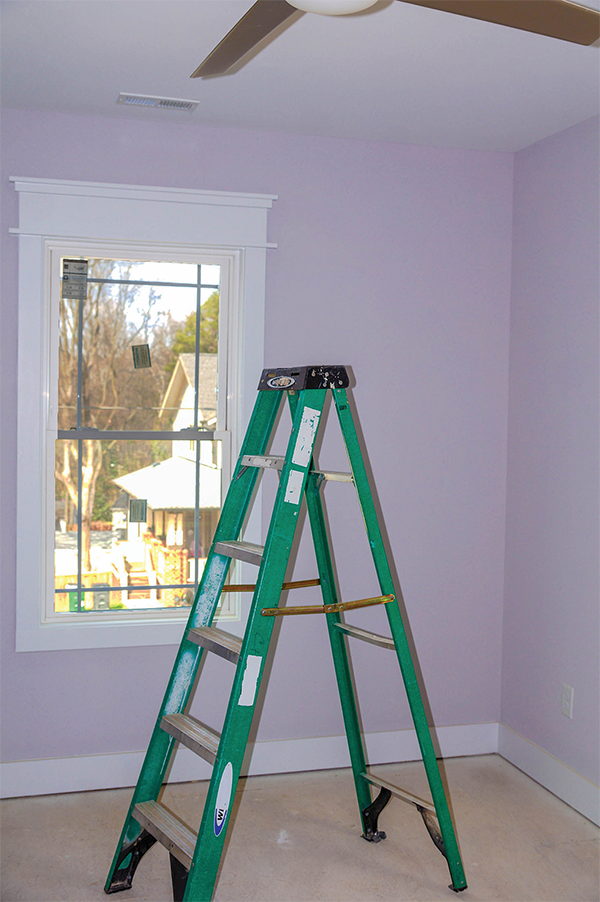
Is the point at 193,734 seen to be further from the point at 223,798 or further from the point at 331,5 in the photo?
the point at 331,5

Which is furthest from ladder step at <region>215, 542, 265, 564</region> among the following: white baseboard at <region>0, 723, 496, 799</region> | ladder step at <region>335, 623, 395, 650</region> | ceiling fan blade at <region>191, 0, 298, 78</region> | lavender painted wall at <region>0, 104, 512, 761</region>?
ceiling fan blade at <region>191, 0, 298, 78</region>

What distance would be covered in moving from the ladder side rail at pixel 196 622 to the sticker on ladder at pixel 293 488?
1.04 ft

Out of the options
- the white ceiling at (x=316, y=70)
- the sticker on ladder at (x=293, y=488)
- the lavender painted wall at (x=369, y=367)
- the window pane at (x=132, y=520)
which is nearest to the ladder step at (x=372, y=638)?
the sticker on ladder at (x=293, y=488)

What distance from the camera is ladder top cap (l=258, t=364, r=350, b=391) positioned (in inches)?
91.6

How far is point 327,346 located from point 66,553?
4.66 feet

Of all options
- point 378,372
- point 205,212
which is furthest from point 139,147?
point 378,372

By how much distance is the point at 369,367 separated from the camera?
3381 millimetres

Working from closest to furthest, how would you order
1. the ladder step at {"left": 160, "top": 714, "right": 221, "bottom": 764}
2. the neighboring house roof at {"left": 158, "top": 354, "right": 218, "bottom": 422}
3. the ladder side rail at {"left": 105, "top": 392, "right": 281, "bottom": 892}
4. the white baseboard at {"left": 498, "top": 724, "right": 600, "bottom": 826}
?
the ladder step at {"left": 160, "top": 714, "right": 221, "bottom": 764}
the ladder side rail at {"left": 105, "top": 392, "right": 281, "bottom": 892}
the white baseboard at {"left": 498, "top": 724, "right": 600, "bottom": 826}
the neighboring house roof at {"left": 158, "top": 354, "right": 218, "bottom": 422}

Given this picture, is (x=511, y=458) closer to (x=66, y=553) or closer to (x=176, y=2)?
(x=66, y=553)

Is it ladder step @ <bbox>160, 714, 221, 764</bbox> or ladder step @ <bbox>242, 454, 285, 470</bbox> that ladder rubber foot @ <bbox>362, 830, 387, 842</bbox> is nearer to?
ladder step @ <bbox>160, 714, 221, 764</bbox>

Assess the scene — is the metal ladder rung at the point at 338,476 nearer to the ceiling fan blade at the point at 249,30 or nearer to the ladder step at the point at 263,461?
the ladder step at the point at 263,461

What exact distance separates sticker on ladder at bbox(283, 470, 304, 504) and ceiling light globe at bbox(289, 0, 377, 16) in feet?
3.88

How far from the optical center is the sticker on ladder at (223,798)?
2066 millimetres

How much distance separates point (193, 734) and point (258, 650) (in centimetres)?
36
